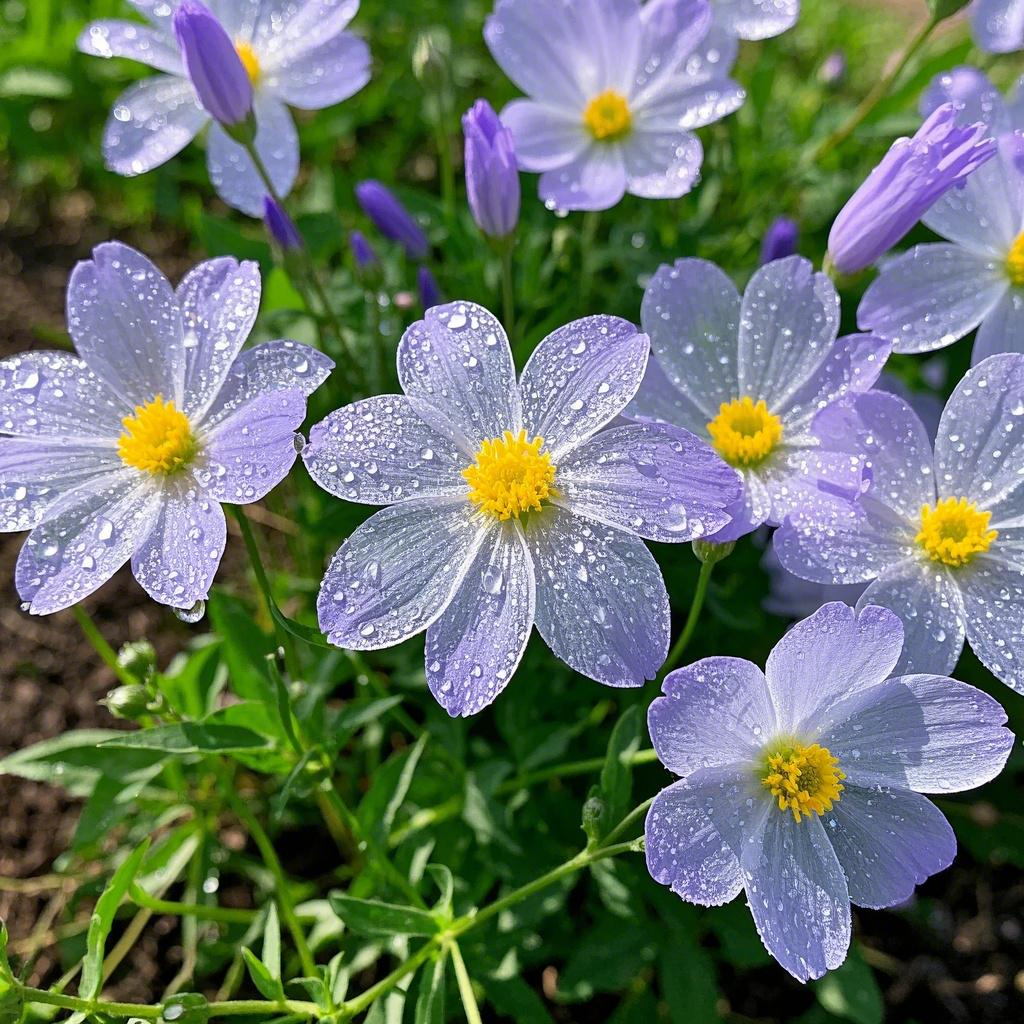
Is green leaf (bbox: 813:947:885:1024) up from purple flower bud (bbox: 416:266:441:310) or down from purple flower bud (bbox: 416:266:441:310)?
down

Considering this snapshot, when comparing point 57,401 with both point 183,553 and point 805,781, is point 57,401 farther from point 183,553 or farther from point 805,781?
point 805,781

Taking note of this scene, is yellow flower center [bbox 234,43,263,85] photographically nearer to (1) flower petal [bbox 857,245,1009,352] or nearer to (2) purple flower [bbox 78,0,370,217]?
(2) purple flower [bbox 78,0,370,217]

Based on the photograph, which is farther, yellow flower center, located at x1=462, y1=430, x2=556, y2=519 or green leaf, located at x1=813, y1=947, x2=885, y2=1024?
green leaf, located at x1=813, y1=947, x2=885, y2=1024

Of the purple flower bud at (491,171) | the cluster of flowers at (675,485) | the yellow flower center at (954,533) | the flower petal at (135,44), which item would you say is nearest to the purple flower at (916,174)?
the cluster of flowers at (675,485)

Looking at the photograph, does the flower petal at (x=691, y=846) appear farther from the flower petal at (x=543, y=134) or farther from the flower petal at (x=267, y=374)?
the flower petal at (x=543, y=134)

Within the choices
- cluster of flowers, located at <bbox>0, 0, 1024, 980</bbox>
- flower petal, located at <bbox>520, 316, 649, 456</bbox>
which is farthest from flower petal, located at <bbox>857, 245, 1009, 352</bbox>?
flower petal, located at <bbox>520, 316, 649, 456</bbox>

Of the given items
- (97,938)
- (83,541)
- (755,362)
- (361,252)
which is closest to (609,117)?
(361,252)
